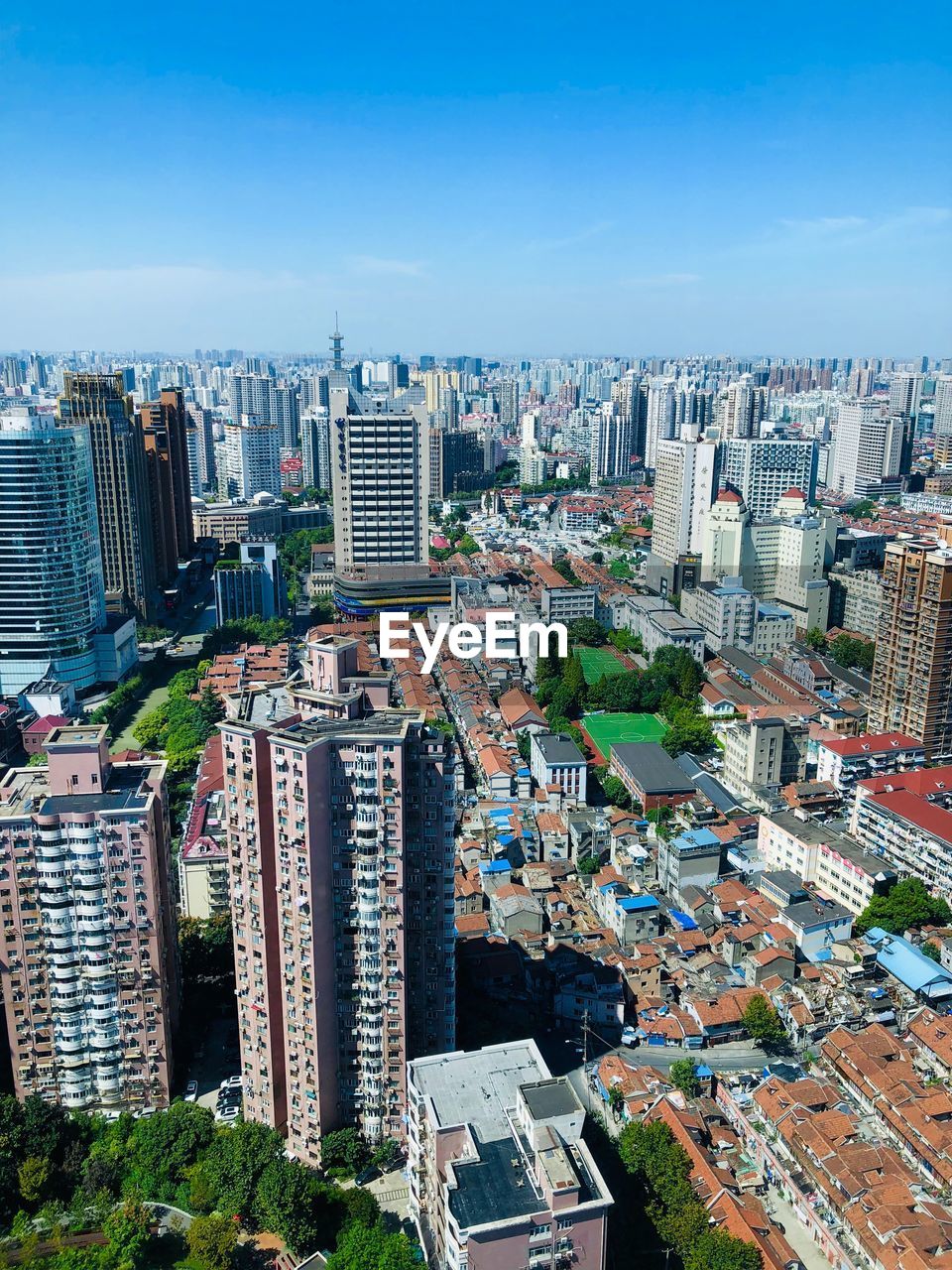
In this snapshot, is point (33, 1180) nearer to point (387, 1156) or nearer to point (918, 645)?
point (387, 1156)

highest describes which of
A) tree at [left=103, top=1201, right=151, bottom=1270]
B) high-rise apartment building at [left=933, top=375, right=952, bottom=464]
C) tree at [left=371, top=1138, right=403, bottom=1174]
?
high-rise apartment building at [left=933, top=375, right=952, bottom=464]

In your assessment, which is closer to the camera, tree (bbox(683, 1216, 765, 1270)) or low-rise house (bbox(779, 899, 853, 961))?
tree (bbox(683, 1216, 765, 1270))

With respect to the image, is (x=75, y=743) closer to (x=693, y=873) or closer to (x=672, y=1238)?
(x=672, y=1238)

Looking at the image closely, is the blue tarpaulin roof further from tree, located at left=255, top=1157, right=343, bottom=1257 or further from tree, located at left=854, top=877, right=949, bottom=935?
tree, located at left=255, top=1157, right=343, bottom=1257

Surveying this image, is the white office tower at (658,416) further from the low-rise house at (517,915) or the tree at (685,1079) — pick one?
the tree at (685,1079)

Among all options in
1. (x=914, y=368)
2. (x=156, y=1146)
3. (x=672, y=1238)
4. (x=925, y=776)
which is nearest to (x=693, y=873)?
(x=925, y=776)

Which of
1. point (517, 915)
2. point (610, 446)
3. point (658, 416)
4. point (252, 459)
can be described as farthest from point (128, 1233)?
point (658, 416)

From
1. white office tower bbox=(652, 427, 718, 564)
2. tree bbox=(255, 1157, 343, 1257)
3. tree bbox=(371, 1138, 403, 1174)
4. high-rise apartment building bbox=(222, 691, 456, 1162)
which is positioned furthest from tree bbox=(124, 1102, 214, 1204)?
white office tower bbox=(652, 427, 718, 564)

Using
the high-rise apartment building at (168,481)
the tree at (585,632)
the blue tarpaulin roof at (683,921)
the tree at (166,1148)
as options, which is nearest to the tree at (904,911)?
the blue tarpaulin roof at (683,921)

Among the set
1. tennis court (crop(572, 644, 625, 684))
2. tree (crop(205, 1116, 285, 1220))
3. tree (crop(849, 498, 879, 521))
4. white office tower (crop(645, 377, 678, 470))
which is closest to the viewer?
tree (crop(205, 1116, 285, 1220))
